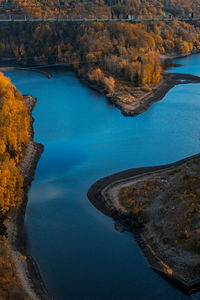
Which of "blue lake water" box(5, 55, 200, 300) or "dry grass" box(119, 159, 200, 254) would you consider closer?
"blue lake water" box(5, 55, 200, 300)

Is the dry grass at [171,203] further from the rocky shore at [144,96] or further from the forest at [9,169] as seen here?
the rocky shore at [144,96]

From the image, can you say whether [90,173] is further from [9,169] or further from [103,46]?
[103,46]

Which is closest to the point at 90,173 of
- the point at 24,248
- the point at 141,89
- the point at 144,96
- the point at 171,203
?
the point at 171,203

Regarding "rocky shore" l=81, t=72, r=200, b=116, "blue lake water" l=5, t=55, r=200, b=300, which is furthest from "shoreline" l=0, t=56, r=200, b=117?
"blue lake water" l=5, t=55, r=200, b=300

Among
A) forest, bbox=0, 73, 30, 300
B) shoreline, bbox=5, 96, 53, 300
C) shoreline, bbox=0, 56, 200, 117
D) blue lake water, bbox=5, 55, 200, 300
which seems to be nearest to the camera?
forest, bbox=0, 73, 30, 300

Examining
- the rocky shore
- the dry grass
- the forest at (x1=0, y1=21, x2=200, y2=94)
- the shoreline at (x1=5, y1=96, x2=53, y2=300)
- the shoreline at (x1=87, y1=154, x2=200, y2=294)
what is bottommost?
the shoreline at (x1=5, y1=96, x2=53, y2=300)

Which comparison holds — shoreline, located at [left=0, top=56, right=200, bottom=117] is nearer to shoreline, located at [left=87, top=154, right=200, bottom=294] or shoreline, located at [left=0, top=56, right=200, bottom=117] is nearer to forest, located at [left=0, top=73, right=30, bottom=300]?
forest, located at [left=0, top=73, right=30, bottom=300]
